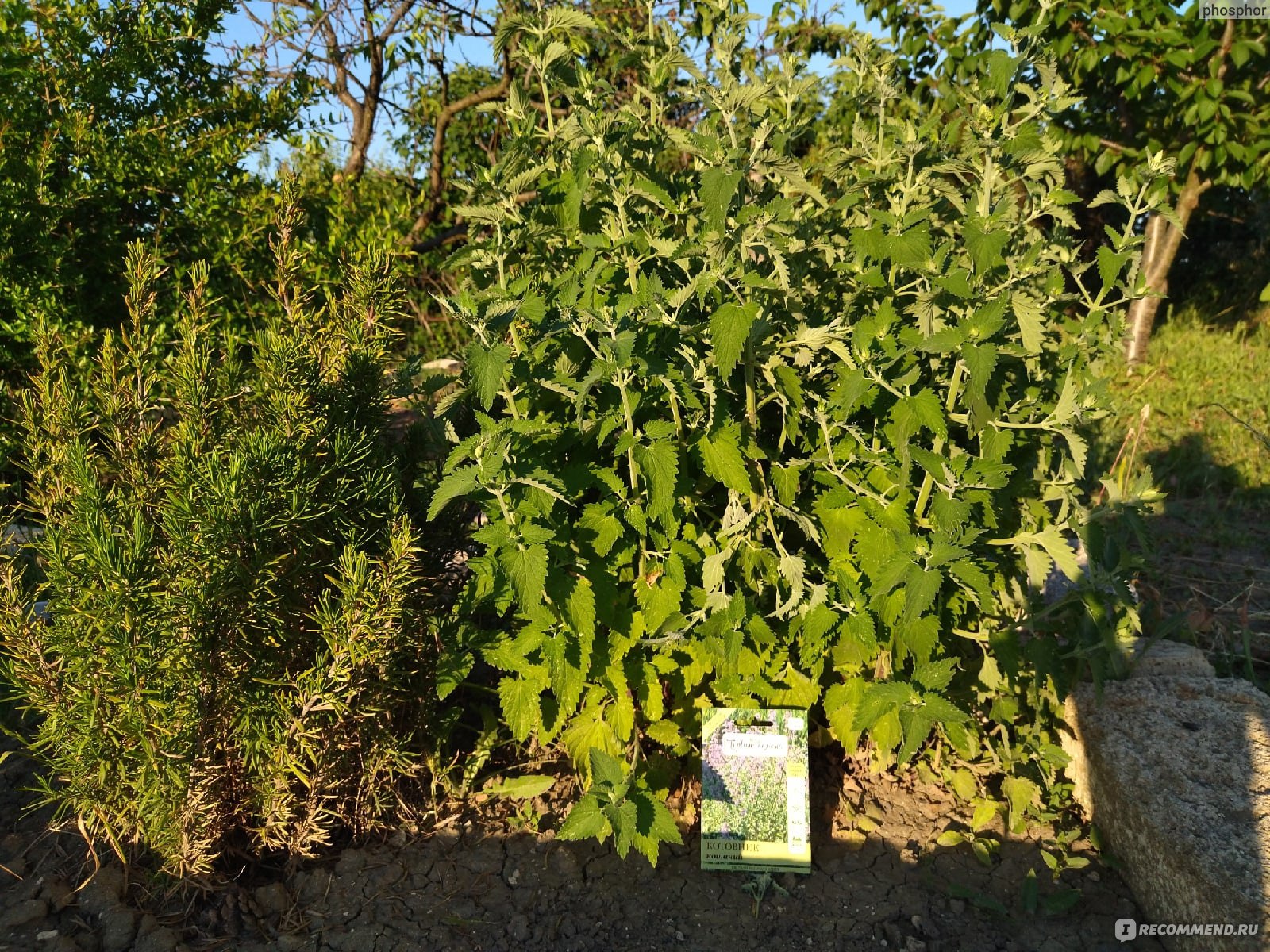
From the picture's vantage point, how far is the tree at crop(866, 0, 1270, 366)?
525cm

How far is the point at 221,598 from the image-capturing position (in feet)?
6.12

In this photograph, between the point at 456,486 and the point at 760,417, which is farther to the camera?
the point at 760,417

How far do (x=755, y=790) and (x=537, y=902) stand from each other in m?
0.56

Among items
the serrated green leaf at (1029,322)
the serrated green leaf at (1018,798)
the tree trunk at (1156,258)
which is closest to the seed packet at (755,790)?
the serrated green leaf at (1018,798)

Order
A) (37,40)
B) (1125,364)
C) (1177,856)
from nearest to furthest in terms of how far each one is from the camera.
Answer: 1. (1177,856)
2. (37,40)
3. (1125,364)

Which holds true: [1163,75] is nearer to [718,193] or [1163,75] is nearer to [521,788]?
[718,193]

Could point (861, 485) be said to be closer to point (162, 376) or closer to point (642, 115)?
point (642, 115)

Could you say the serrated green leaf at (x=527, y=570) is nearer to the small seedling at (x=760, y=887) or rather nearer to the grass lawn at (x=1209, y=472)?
the small seedling at (x=760, y=887)

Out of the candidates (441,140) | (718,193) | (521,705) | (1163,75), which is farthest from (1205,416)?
(521,705)

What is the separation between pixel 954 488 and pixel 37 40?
136 inches

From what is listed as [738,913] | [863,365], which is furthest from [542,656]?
[863,365]

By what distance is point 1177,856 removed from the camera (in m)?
1.99

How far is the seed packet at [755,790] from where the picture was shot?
2.22 metres

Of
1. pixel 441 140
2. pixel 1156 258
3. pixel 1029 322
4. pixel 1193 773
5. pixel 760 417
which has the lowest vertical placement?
pixel 1193 773
